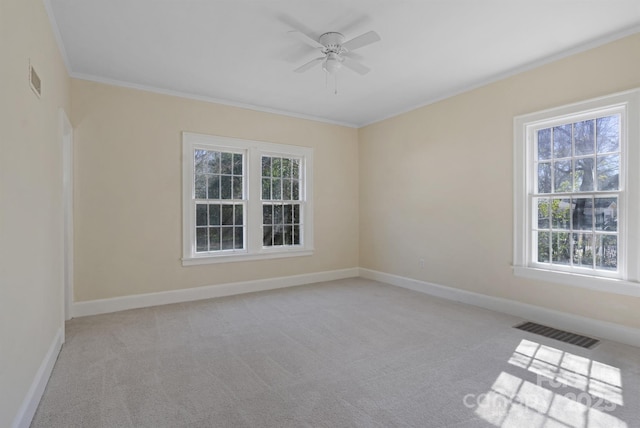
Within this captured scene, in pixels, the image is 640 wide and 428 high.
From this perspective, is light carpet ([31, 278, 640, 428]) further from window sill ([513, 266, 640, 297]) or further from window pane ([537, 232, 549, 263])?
window pane ([537, 232, 549, 263])

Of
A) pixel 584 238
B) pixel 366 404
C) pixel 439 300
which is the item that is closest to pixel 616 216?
pixel 584 238

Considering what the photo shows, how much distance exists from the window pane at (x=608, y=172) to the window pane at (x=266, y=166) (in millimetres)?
4101

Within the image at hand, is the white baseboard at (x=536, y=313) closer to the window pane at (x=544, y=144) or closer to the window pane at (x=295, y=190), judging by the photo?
the window pane at (x=544, y=144)

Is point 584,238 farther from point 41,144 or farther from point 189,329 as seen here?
point 41,144

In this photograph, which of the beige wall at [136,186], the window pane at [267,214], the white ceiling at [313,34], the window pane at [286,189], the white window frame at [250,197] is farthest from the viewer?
the window pane at [286,189]

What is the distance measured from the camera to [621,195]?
3.05 meters

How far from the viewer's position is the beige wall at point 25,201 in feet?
5.34

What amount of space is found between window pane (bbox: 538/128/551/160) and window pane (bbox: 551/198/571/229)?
50 centimetres

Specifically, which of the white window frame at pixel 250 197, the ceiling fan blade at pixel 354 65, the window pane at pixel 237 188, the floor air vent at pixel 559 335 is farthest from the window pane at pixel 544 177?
the window pane at pixel 237 188

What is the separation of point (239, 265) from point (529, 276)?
12.2 ft

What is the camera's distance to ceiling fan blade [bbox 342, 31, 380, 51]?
266cm

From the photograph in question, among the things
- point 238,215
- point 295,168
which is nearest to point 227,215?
Answer: point 238,215

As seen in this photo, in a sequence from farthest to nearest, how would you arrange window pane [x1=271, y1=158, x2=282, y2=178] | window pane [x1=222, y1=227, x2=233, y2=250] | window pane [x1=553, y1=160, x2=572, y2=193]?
1. window pane [x1=271, y1=158, x2=282, y2=178]
2. window pane [x1=222, y1=227, x2=233, y2=250]
3. window pane [x1=553, y1=160, x2=572, y2=193]

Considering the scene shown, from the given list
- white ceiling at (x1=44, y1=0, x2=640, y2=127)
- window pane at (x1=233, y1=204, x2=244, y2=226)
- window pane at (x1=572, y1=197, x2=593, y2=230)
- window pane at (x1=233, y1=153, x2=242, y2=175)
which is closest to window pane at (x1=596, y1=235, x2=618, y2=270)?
window pane at (x1=572, y1=197, x2=593, y2=230)
